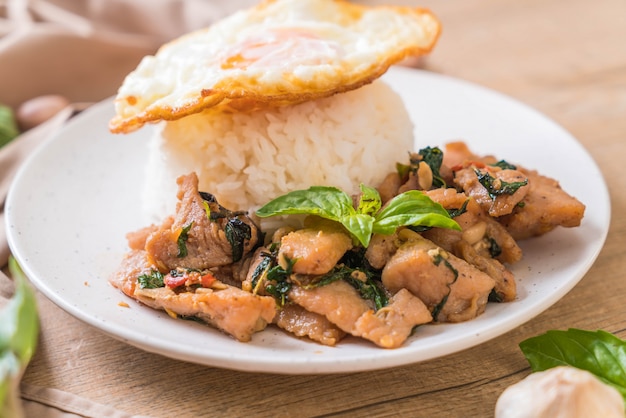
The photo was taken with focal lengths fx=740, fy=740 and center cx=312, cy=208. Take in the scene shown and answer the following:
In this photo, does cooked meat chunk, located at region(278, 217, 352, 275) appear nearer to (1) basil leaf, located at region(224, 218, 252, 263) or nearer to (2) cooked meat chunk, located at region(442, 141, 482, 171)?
(1) basil leaf, located at region(224, 218, 252, 263)

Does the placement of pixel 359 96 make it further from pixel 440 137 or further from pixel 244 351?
pixel 244 351

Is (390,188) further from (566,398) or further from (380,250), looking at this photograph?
(566,398)

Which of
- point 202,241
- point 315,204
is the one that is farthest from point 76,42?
point 315,204

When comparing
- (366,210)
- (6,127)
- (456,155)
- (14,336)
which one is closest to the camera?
(14,336)

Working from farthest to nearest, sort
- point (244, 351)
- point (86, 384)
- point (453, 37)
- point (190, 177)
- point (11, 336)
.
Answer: point (453, 37)
point (190, 177)
point (86, 384)
point (244, 351)
point (11, 336)

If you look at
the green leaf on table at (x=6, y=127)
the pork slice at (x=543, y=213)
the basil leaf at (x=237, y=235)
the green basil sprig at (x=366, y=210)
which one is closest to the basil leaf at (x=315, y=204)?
the green basil sprig at (x=366, y=210)

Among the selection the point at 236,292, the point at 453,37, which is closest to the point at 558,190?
the point at 236,292

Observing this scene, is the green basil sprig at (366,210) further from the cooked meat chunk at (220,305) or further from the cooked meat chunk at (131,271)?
the cooked meat chunk at (131,271)

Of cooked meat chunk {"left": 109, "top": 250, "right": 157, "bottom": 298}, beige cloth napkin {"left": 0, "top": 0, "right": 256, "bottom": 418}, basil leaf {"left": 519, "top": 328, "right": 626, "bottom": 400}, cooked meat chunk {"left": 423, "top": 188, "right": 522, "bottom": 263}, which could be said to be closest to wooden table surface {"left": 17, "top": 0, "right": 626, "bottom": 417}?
basil leaf {"left": 519, "top": 328, "right": 626, "bottom": 400}
